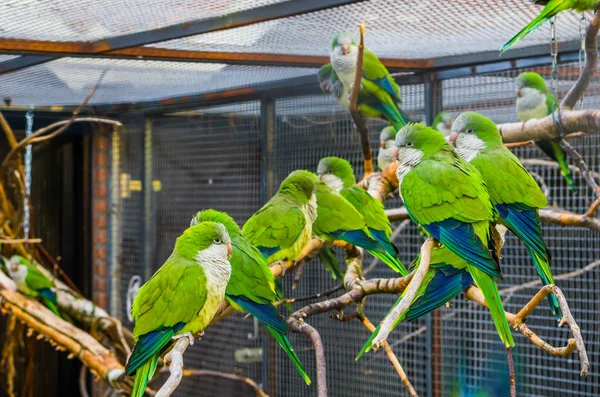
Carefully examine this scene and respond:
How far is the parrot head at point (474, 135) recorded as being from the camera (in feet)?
3.33

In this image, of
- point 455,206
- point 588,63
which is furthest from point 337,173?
point 455,206

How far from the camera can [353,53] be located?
6.46 ft

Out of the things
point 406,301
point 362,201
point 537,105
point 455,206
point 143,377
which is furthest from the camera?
point 537,105

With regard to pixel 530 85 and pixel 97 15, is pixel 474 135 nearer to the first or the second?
pixel 530 85

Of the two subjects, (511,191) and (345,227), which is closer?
(511,191)

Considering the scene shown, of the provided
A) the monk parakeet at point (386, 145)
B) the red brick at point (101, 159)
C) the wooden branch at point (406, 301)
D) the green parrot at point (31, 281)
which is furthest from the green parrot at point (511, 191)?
the red brick at point (101, 159)

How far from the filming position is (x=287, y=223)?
140 centimetres

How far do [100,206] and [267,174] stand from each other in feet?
3.29

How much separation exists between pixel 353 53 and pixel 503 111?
657mm

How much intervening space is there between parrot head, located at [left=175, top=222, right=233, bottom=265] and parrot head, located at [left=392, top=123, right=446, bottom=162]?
12.0 inches

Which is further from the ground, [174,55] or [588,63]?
[174,55]

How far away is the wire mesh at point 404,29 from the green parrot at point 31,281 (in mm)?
987

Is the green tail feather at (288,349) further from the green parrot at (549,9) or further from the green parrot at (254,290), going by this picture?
the green parrot at (549,9)

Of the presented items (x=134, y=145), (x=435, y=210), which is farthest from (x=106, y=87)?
(x=435, y=210)
